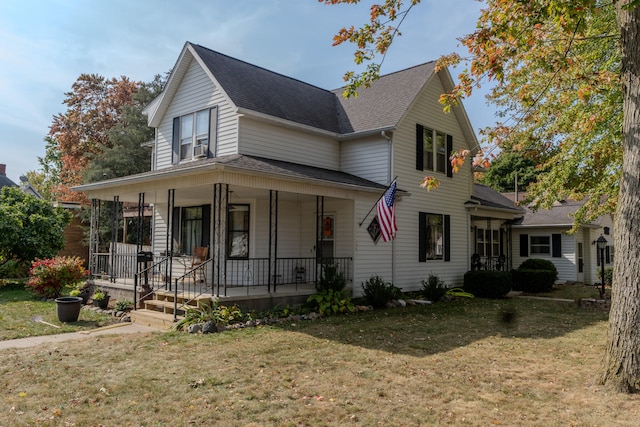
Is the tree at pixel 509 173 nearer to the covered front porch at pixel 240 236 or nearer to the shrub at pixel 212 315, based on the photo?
the covered front porch at pixel 240 236

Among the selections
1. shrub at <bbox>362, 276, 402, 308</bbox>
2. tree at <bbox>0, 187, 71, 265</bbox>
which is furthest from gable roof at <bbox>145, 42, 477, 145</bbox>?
tree at <bbox>0, 187, 71, 265</bbox>

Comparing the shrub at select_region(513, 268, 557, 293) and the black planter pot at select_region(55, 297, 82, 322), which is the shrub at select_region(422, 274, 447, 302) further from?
the black planter pot at select_region(55, 297, 82, 322)

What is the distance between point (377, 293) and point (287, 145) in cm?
520

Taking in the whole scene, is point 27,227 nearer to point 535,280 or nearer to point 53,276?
point 53,276

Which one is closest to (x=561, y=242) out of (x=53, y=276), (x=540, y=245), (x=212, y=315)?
(x=540, y=245)

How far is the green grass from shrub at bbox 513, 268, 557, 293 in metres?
15.4

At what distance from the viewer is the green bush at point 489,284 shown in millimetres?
16156

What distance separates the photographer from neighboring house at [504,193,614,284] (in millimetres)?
22234

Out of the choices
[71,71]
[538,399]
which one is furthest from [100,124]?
[538,399]

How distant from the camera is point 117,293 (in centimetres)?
1252

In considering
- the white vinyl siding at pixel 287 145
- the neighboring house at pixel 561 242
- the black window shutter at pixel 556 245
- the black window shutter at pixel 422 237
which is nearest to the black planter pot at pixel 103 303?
the white vinyl siding at pixel 287 145

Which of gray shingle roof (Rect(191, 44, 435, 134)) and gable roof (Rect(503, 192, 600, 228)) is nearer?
gray shingle roof (Rect(191, 44, 435, 134))

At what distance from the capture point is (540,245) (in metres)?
23.2

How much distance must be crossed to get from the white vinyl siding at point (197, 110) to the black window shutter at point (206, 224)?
1972mm
